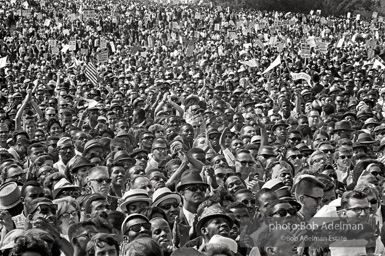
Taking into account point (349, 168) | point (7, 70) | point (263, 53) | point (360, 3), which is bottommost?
point (349, 168)

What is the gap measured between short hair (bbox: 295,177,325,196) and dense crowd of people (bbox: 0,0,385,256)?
1 cm

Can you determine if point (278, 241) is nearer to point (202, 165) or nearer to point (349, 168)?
point (202, 165)

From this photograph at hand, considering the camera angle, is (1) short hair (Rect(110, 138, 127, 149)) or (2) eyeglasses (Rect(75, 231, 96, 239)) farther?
(1) short hair (Rect(110, 138, 127, 149))

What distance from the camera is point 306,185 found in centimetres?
692

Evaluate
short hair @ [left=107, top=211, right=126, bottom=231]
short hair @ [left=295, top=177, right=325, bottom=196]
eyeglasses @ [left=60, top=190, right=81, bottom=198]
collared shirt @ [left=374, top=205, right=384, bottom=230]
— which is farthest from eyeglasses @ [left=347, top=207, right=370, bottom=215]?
eyeglasses @ [left=60, top=190, right=81, bottom=198]

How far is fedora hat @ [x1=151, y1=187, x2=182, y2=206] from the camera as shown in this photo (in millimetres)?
7109

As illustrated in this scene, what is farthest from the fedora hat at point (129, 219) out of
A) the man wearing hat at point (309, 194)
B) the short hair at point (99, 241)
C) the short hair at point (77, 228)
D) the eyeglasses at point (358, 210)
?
the eyeglasses at point (358, 210)

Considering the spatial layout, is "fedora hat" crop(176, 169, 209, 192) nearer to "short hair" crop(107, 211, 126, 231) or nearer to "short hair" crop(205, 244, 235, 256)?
"short hair" crop(107, 211, 126, 231)

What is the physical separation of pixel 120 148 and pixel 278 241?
5.04 m

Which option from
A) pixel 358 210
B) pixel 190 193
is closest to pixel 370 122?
pixel 190 193

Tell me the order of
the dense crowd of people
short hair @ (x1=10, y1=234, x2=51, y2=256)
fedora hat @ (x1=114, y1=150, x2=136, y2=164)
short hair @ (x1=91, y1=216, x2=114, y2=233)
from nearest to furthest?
short hair @ (x1=10, y1=234, x2=51, y2=256)
the dense crowd of people
short hair @ (x1=91, y1=216, x2=114, y2=233)
fedora hat @ (x1=114, y1=150, x2=136, y2=164)

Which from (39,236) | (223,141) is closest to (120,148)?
(223,141)

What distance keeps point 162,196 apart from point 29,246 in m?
2.31

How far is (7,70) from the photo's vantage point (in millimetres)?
22047
